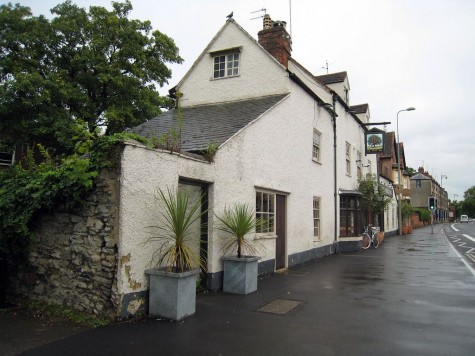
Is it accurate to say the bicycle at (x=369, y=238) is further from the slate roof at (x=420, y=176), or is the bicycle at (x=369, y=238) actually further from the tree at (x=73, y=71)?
the slate roof at (x=420, y=176)

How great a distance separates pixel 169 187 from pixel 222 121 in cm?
423

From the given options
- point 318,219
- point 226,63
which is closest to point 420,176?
point 318,219

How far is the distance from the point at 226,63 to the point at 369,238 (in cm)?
1200

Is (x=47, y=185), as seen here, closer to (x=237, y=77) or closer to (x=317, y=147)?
(x=237, y=77)

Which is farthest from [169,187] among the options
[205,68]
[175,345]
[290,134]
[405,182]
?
[405,182]

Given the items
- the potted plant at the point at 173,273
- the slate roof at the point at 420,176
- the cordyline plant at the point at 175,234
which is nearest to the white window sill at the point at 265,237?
the cordyline plant at the point at 175,234

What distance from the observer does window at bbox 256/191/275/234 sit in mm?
9992

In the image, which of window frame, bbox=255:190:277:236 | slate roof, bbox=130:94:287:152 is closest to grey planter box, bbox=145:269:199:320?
slate roof, bbox=130:94:287:152

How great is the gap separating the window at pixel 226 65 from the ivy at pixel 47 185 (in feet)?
27.5

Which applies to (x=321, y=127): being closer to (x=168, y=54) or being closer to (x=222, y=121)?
(x=222, y=121)

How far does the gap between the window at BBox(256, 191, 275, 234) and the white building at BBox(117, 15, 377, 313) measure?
3 cm

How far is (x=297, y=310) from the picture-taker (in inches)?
261

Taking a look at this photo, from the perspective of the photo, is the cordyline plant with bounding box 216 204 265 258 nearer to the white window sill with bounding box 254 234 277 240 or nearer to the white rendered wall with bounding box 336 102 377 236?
the white window sill with bounding box 254 234 277 240

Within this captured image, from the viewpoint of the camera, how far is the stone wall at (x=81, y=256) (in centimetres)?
578
